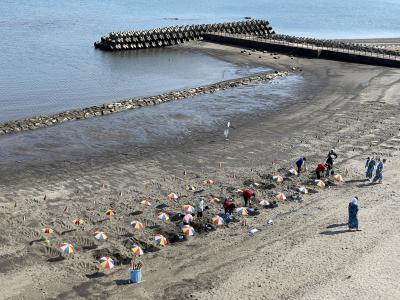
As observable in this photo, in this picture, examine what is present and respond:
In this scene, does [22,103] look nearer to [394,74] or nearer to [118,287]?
[118,287]

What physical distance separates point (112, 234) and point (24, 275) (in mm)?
3892

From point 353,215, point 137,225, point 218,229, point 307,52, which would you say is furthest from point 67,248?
point 307,52

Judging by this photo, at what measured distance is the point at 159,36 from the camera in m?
77.2

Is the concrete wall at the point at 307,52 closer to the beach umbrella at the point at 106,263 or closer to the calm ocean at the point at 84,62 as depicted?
the calm ocean at the point at 84,62

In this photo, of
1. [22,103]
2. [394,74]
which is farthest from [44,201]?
[394,74]

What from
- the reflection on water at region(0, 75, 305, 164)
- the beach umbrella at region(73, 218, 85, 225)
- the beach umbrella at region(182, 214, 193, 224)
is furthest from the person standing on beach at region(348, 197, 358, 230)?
the reflection on water at region(0, 75, 305, 164)

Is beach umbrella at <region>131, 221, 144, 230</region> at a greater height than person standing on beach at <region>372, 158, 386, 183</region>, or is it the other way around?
person standing on beach at <region>372, 158, 386, 183</region>

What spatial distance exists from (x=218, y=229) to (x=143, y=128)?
53.7 ft

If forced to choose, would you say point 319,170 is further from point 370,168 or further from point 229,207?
point 229,207

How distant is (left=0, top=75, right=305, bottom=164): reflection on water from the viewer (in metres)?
31.9

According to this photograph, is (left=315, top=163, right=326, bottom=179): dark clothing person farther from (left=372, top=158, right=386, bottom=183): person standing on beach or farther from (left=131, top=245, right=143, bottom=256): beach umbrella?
(left=131, top=245, right=143, bottom=256): beach umbrella

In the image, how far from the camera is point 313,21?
13012 centimetres

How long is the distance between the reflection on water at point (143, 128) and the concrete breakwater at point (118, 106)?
0.86m

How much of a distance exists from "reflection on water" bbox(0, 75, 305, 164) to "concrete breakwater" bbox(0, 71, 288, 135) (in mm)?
865
